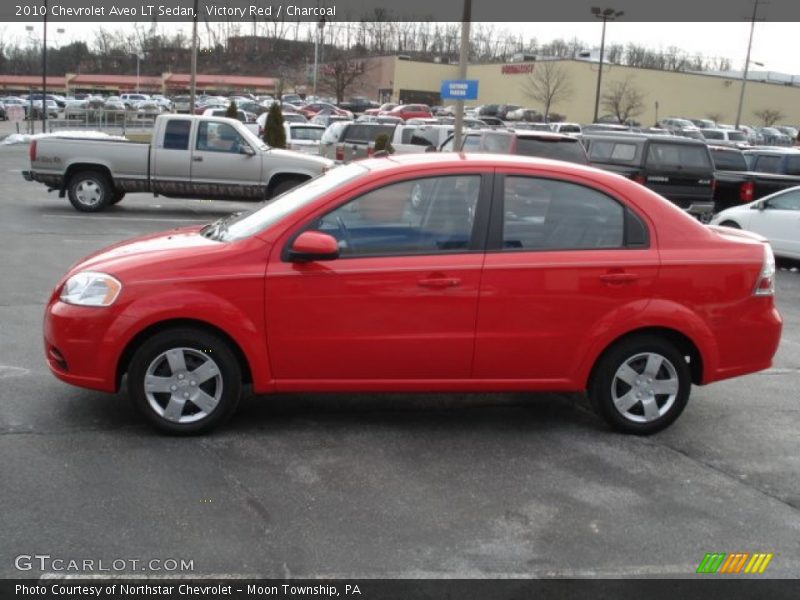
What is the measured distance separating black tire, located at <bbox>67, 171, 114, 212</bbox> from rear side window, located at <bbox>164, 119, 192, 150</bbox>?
1.35 meters

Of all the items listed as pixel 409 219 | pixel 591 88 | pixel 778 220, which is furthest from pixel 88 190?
pixel 591 88

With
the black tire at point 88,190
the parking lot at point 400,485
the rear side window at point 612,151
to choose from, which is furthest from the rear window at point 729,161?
the parking lot at point 400,485

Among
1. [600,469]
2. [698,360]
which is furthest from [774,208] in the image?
[600,469]

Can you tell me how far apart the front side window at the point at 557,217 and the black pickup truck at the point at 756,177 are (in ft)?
43.1

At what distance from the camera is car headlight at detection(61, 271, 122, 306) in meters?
4.96

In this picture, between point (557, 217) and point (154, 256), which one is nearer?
point (154, 256)

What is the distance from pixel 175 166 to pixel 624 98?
64.0 metres

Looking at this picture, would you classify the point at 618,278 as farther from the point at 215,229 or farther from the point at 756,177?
the point at 756,177

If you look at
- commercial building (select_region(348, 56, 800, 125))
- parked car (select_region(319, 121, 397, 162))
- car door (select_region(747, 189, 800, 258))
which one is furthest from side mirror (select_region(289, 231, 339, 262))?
commercial building (select_region(348, 56, 800, 125))

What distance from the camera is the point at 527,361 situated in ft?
17.3

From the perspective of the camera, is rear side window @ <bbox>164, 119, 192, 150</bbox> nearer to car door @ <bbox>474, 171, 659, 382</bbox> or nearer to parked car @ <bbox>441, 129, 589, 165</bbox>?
parked car @ <bbox>441, 129, 589, 165</bbox>

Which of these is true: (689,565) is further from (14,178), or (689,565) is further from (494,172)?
(14,178)

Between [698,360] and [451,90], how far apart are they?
13896mm

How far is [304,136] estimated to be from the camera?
92.2 ft
